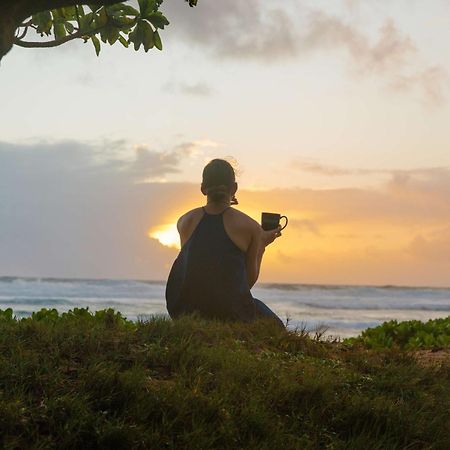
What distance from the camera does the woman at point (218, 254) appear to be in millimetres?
7953

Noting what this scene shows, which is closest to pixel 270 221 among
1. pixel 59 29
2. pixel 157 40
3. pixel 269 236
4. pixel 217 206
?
pixel 269 236

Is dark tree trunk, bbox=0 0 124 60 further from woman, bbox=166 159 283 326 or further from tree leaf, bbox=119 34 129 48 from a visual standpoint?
tree leaf, bbox=119 34 129 48

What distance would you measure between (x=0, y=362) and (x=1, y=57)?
2330 millimetres

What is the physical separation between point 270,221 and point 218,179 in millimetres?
861

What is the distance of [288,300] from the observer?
48344 millimetres

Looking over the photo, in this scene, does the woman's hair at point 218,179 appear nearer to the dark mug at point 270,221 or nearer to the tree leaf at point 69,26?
the dark mug at point 270,221

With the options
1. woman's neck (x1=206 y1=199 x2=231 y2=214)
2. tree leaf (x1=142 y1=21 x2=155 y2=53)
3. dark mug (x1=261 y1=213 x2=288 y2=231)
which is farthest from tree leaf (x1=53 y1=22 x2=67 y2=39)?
dark mug (x1=261 y1=213 x2=288 y2=231)

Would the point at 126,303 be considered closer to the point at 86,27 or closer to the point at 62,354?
the point at 86,27

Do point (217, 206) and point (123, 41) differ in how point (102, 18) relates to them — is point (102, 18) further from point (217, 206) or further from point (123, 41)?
point (217, 206)

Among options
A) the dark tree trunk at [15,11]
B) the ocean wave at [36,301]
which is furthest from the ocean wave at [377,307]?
the dark tree trunk at [15,11]

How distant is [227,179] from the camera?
794 centimetres

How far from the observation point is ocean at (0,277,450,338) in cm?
3606

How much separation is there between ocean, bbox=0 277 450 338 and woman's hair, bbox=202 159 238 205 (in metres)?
20.3

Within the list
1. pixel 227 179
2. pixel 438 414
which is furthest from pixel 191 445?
pixel 227 179
